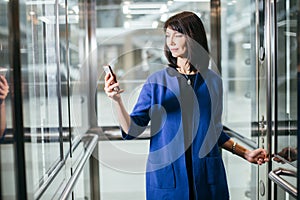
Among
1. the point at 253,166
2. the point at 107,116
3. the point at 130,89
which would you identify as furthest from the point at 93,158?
the point at 253,166

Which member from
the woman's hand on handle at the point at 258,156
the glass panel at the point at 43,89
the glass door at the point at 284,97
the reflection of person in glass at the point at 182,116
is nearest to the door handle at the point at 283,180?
the glass door at the point at 284,97

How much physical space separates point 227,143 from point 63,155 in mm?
842

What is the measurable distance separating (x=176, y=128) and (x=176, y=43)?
41cm

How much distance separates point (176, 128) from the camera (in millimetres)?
2033

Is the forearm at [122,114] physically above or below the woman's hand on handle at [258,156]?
above

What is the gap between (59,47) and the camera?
2.11m

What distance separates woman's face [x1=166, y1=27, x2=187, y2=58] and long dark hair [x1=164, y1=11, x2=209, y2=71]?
0.7 inches

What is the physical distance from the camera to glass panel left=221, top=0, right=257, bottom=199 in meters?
2.81

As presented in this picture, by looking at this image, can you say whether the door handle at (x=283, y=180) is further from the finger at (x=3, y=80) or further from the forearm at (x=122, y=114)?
the finger at (x=3, y=80)

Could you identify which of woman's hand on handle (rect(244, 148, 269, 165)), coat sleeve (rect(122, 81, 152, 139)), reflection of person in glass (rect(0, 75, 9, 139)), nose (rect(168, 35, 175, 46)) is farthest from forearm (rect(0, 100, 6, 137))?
woman's hand on handle (rect(244, 148, 269, 165))

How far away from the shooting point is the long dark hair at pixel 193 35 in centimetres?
201

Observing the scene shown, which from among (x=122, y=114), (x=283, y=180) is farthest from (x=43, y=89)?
(x=283, y=180)

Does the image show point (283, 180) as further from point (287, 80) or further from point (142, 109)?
point (142, 109)

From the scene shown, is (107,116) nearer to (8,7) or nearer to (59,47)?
(59,47)
